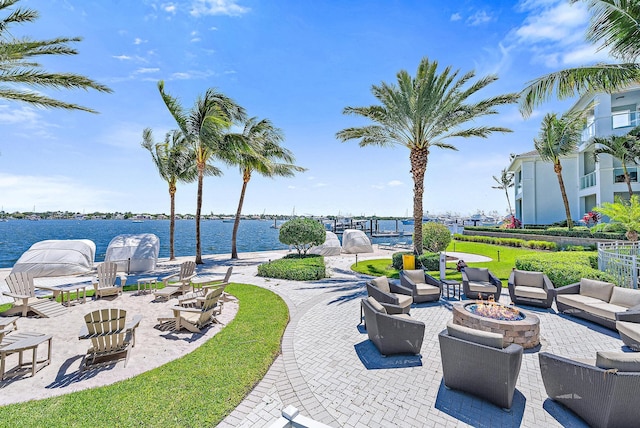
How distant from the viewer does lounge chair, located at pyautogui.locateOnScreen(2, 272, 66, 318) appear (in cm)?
762

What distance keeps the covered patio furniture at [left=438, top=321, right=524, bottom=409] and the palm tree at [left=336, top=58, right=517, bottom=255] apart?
34.9ft

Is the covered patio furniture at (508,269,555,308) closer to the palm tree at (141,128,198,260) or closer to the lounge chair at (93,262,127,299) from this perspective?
the lounge chair at (93,262,127,299)

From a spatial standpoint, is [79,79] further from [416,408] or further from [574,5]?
[574,5]

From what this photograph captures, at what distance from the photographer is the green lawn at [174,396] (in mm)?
3619

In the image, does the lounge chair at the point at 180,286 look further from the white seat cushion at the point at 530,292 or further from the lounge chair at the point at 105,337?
the white seat cushion at the point at 530,292

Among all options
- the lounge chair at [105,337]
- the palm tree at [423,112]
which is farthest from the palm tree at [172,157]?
the lounge chair at [105,337]

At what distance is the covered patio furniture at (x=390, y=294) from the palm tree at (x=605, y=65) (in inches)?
308

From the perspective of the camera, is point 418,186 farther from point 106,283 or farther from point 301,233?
point 106,283

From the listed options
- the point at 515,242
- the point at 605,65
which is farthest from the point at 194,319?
the point at 515,242

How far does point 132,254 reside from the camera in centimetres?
1485

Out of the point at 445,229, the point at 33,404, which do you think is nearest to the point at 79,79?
the point at 33,404

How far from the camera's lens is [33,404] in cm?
397

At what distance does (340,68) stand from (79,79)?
10.3m

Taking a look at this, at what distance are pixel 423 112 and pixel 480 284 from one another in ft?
27.1
